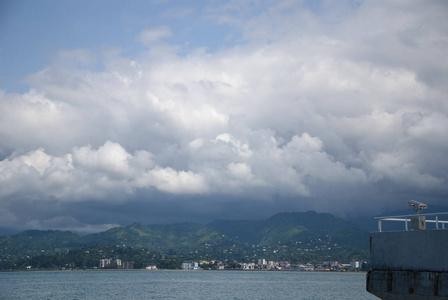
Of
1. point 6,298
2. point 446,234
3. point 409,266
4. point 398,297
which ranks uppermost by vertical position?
point 446,234

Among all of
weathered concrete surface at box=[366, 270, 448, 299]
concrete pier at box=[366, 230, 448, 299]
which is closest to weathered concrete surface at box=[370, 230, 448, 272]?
concrete pier at box=[366, 230, 448, 299]

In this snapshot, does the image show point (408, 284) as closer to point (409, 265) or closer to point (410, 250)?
point (409, 265)

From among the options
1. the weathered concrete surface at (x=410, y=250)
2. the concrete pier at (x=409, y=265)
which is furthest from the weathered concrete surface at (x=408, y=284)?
the weathered concrete surface at (x=410, y=250)

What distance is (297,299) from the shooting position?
3971 inches

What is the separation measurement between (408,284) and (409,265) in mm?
616

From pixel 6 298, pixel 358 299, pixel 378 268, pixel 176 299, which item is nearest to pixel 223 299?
pixel 176 299

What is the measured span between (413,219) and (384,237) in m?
1.20

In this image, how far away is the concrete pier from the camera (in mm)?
14586

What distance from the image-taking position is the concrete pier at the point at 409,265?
14586mm

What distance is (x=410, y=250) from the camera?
620 inches

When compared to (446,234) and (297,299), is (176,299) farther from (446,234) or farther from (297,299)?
(446,234)

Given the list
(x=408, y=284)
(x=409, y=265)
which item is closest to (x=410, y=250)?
(x=409, y=265)

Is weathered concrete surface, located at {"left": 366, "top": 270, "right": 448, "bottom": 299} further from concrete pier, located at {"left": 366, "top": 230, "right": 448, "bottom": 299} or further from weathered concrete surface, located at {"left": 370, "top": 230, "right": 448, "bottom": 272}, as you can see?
weathered concrete surface, located at {"left": 370, "top": 230, "right": 448, "bottom": 272}

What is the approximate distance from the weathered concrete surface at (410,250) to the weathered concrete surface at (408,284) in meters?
0.21
